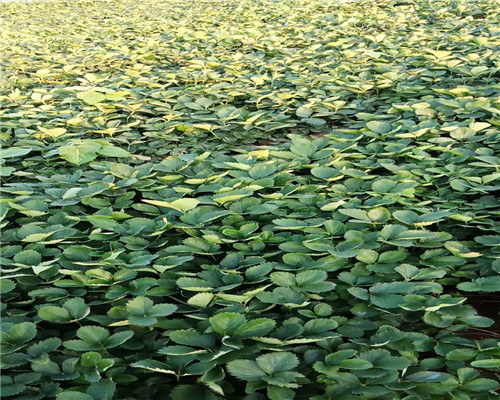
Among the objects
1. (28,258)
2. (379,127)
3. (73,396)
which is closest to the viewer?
(73,396)

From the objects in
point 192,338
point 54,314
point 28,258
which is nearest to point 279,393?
point 192,338

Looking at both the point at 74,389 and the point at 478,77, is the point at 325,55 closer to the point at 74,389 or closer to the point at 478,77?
the point at 478,77

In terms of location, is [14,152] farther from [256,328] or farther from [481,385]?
[481,385]

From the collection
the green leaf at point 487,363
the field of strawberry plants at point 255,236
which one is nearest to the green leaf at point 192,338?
the field of strawberry plants at point 255,236

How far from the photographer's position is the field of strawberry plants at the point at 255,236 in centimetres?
94

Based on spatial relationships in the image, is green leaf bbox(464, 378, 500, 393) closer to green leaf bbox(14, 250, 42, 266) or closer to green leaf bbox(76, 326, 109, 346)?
green leaf bbox(76, 326, 109, 346)

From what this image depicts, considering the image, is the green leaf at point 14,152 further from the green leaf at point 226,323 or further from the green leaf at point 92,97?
the green leaf at point 226,323

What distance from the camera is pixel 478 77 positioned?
2.70m

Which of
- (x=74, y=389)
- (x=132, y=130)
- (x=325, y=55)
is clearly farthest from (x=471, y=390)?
(x=325, y=55)

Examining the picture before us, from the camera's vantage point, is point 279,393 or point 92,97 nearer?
point 279,393

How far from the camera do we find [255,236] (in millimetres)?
1305

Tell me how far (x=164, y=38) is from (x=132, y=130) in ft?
7.03

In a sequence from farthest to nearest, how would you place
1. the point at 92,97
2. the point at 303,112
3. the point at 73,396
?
the point at 92,97 → the point at 303,112 → the point at 73,396

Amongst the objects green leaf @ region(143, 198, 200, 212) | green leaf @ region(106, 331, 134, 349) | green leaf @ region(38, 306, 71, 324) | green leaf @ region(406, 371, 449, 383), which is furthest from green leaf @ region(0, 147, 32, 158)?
green leaf @ region(406, 371, 449, 383)
